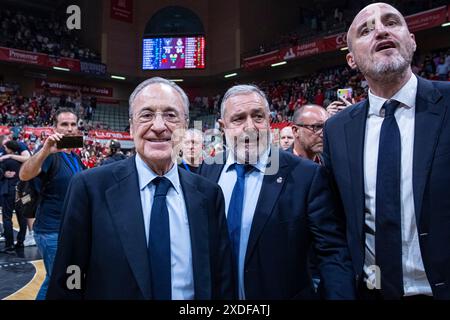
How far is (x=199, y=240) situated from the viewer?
1.40 m

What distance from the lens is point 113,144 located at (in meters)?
4.72

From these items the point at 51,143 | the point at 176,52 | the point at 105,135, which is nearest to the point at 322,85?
the point at 176,52

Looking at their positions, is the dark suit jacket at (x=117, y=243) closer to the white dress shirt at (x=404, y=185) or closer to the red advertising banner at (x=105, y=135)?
the white dress shirt at (x=404, y=185)

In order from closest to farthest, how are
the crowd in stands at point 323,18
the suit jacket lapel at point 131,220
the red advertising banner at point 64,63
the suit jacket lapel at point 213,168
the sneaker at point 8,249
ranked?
the suit jacket lapel at point 131,220 < the suit jacket lapel at point 213,168 < the sneaker at point 8,249 < the crowd in stands at point 323,18 < the red advertising banner at point 64,63

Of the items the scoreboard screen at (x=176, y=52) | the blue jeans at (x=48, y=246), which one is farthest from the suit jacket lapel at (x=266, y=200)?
the scoreboard screen at (x=176, y=52)

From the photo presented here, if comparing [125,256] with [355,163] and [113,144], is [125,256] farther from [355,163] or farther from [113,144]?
[113,144]

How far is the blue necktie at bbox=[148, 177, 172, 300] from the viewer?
1.32 metres

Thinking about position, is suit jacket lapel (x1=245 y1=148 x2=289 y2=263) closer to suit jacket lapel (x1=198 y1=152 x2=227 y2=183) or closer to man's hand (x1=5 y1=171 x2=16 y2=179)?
suit jacket lapel (x1=198 y1=152 x2=227 y2=183)

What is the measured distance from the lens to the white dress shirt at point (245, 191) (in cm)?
155

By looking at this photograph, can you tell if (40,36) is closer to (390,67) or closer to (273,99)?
(273,99)

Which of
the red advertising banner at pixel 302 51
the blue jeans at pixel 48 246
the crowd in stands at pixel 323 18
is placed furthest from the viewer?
the red advertising banner at pixel 302 51

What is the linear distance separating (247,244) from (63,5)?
24924mm

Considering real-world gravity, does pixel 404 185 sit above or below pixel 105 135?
below

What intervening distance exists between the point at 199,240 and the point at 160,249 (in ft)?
0.47
